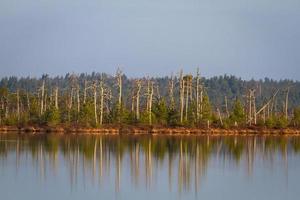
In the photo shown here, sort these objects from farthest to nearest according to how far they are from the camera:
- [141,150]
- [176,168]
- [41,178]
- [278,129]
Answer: [278,129] < [141,150] < [176,168] < [41,178]

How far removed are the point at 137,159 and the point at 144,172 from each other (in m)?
7.14

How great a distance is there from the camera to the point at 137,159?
42.2 m

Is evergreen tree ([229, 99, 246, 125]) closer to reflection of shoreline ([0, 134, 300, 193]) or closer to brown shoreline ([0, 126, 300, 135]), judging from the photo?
brown shoreline ([0, 126, 300, 135])

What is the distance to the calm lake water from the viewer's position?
90.1ft

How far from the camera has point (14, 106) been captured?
4496 inches

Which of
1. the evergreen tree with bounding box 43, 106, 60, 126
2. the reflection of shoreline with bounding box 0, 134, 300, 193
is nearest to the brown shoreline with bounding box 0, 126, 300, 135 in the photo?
the evergreen tree with bounding box 43, 106, 60, 126

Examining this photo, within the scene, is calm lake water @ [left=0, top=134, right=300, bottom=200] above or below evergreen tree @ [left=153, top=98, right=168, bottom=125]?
below

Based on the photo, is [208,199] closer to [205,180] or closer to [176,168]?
[205,180]

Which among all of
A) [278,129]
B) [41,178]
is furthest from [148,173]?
[278,129]

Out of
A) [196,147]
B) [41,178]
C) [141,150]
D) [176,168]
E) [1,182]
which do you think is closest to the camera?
[1,182]

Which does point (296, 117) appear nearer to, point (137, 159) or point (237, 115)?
point (237, 115)

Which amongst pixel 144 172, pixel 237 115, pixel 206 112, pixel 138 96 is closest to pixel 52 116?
pixel 138 96

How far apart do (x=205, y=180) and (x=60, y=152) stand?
15728mm

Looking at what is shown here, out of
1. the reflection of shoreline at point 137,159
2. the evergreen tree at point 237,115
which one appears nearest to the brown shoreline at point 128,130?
the evergreen tree at point 237,115
